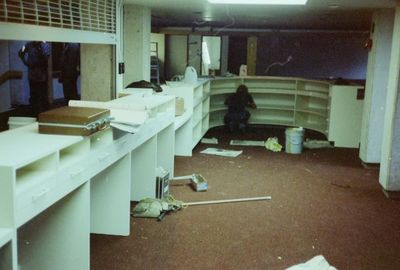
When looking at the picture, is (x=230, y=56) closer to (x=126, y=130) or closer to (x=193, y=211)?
(x=193, y=211)

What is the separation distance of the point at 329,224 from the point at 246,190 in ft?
3.77

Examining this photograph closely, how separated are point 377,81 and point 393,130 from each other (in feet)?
4.38

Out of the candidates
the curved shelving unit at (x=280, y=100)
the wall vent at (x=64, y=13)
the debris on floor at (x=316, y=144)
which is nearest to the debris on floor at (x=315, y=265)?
the wall vent at (x=64, y=13)

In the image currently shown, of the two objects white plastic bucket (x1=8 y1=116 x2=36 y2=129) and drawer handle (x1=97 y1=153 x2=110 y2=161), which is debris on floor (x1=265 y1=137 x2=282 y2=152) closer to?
drawer handle (x1=97 y1=153 x2=110 y2=161)

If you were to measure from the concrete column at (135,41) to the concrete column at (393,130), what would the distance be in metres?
2.93

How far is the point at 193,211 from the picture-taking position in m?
4.37

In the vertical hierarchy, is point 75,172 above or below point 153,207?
above

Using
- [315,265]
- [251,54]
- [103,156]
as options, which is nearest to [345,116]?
[251,54]

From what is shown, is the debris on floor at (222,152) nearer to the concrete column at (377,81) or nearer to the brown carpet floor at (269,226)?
the brown carpet floor at (269,226)

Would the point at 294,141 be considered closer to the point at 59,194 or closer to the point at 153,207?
the point at 153,207

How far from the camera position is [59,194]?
96.6 inches

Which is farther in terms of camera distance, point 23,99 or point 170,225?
point 23,99

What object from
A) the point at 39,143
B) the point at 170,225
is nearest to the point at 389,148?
the point at 170,225

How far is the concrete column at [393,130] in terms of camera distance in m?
4.88
